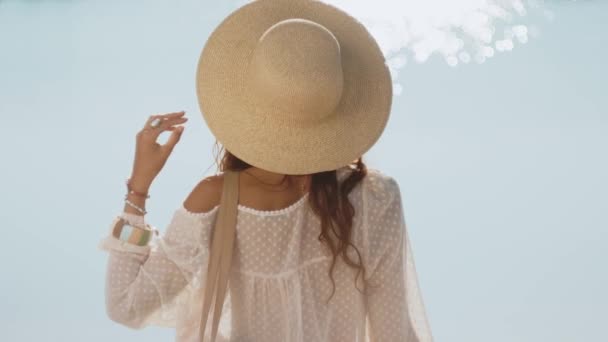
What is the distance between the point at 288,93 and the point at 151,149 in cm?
25

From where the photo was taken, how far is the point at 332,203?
150 cm

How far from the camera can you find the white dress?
146 cm

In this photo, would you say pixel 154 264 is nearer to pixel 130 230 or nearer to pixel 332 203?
pixel 130 230

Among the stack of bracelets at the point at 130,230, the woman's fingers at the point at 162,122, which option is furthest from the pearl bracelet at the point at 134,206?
the woman's fingers at the point at 162,122

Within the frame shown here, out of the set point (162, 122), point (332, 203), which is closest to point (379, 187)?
point (332, 203)

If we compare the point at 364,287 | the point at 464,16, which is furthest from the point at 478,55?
the point at 364,287

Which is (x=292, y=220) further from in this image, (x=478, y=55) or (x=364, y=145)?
(x=478, y=55)

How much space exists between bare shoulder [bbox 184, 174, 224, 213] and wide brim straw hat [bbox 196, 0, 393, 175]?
108mm

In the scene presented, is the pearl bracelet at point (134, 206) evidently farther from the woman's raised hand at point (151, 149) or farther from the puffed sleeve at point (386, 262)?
the puffed sleeve at point (386, 262)

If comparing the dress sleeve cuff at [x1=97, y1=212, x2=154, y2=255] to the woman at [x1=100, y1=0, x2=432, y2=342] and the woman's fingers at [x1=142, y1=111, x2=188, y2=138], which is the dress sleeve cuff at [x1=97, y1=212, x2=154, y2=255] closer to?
the woman at [x1=100, y1=0, x2=432, y2=342]

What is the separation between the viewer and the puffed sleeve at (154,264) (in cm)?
145

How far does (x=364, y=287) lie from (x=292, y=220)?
0.20 metres

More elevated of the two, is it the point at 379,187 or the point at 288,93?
the point at 288,93

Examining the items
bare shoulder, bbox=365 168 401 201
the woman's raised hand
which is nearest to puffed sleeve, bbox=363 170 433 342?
bare shoulder, bbox=365 168 401 201
